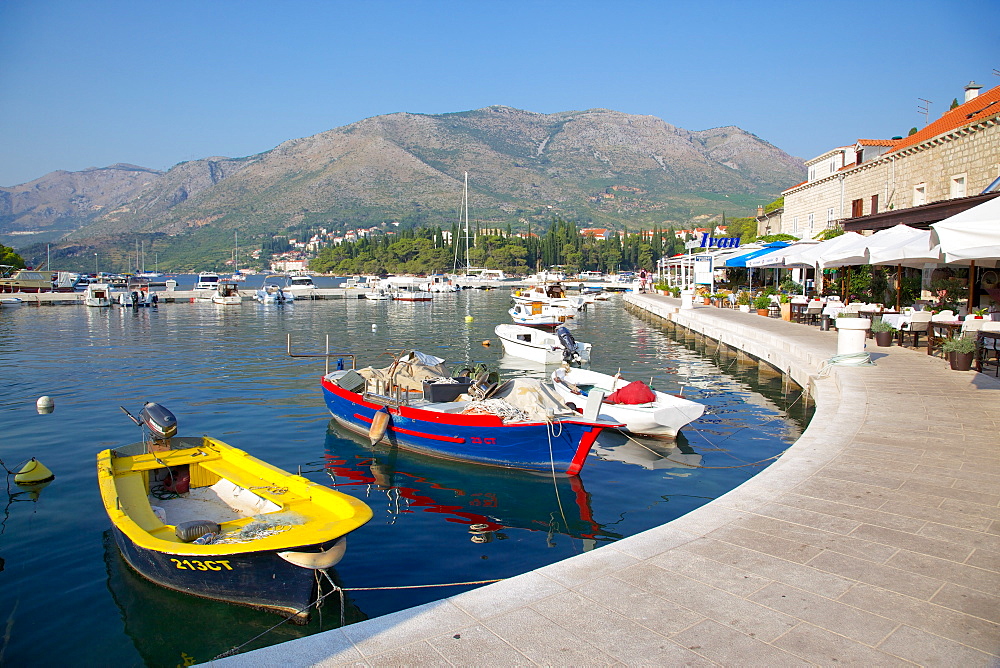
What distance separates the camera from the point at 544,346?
24.9 meters

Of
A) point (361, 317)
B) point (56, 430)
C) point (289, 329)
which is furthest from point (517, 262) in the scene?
point (56, 430)

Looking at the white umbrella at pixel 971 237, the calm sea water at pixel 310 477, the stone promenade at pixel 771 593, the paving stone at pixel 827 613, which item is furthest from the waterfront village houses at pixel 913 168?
the paving stone at pixel 827 613

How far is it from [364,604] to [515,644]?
348cm

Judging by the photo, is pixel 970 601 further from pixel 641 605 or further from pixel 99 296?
pixel 99 296

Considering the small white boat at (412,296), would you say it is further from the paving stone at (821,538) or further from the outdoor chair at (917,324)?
the paving stone at (821,538)

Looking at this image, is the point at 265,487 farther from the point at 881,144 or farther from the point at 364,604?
the point at 881,144

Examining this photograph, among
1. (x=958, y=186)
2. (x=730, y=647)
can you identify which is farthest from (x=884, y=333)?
(x=730, y=647)

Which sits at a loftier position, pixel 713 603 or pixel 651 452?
pixel 713 603

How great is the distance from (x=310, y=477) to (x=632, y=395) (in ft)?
21.5

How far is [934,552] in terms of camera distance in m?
4.99

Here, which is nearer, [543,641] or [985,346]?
[543,641]

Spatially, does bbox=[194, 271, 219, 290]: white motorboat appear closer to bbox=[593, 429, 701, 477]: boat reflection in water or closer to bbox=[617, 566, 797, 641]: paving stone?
bbox=[593, 429, 701, 477]: boat reflection in water

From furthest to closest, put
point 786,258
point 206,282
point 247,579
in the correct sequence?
1. point 206,282
2. point 786,258
3. point 247,579

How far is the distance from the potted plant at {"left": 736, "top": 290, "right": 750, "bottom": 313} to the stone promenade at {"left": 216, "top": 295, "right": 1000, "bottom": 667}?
86.6ft
